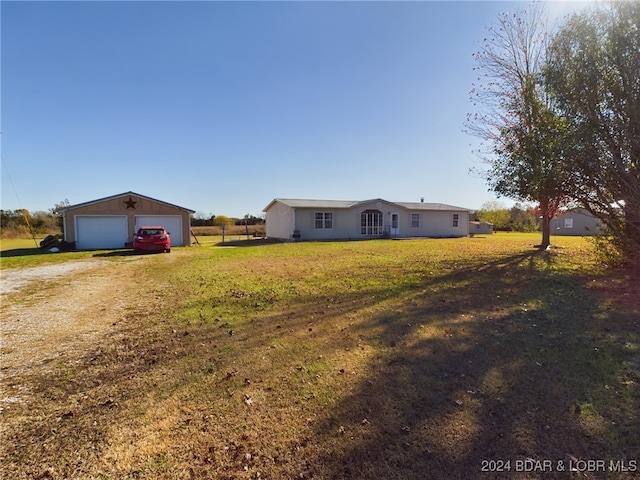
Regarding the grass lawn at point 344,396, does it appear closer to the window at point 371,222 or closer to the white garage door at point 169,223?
the white garage door at point 169,223

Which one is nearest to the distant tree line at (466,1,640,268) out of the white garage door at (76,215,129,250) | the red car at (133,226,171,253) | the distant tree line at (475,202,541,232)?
the red car at (133,226,171,253)

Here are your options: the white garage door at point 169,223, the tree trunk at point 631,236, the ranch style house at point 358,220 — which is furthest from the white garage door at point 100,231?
the tree trunk at point 631,236

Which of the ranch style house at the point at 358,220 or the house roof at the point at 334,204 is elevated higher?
the house roof at the point at 334,204

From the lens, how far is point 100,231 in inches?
808

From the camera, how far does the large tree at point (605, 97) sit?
7.44 meters

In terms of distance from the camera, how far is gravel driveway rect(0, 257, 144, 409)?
13.6 ft

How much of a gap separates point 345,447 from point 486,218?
53751mm

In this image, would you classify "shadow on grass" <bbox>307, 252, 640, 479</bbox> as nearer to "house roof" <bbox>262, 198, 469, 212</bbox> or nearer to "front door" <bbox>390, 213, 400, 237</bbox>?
"house roof" <bbox>262, 198, 469, 212</bbox>

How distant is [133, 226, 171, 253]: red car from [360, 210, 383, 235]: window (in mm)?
16445

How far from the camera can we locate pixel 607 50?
764 cm

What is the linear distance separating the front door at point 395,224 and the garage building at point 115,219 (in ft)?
57.2

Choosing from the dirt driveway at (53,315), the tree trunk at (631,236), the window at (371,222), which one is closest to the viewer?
the dirt driveway at (53,315)

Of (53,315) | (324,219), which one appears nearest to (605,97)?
(53,315)

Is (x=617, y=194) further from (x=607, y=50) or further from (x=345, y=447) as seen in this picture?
(x=345, y=447)
